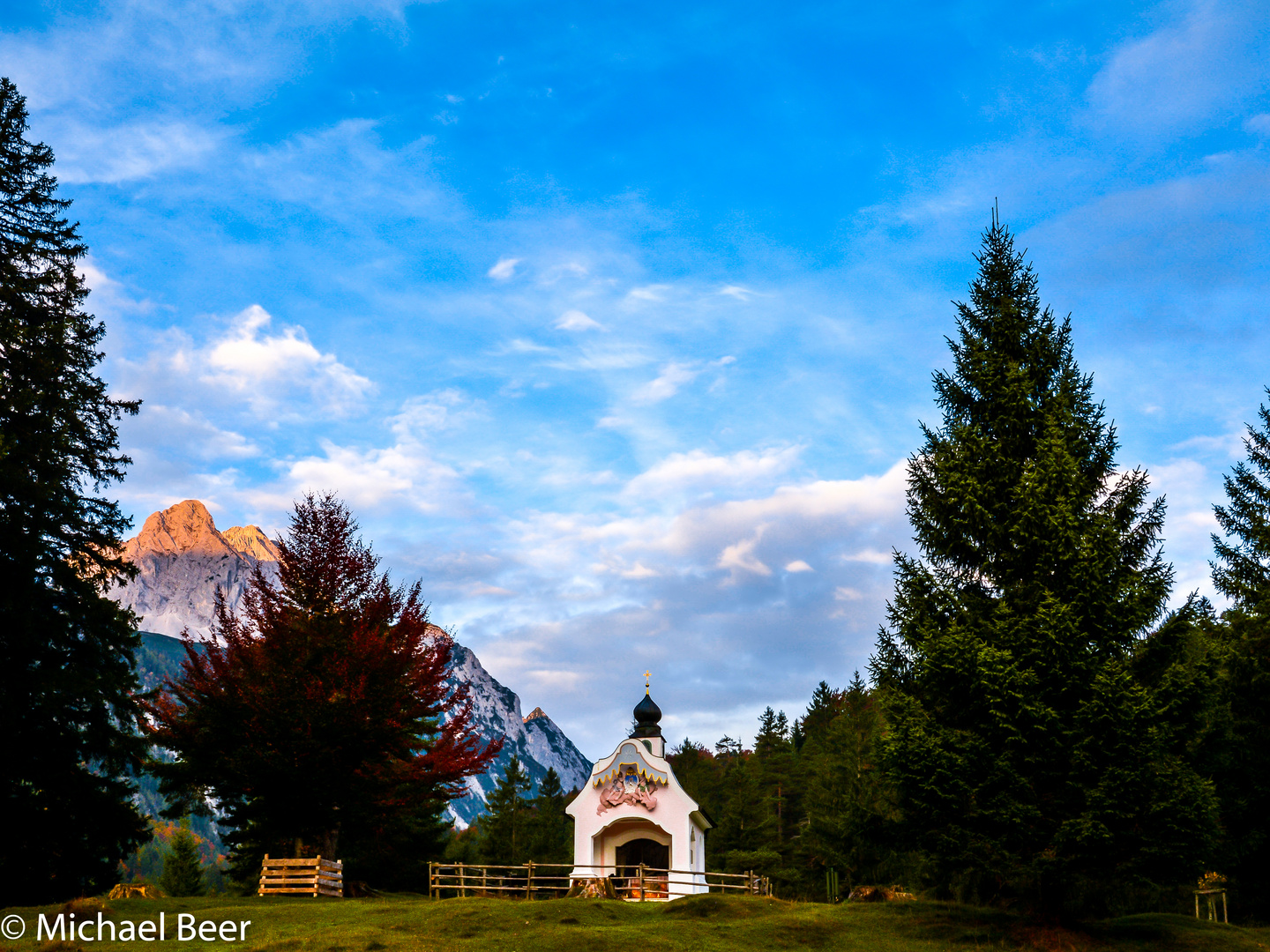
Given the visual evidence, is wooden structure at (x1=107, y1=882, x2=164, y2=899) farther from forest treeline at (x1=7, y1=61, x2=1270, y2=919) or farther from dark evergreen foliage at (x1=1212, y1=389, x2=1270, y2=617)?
dark evergreen foliage at (x1=1212, y1=389, x2=1270, y2=617)

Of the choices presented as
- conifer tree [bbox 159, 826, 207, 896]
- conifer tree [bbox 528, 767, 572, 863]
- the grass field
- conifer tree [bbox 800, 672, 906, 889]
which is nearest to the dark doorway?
conifer tree [bbox 800, 672, 906, 889]

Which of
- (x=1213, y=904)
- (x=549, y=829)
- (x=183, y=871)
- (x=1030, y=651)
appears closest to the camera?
(x=1030, y=651)

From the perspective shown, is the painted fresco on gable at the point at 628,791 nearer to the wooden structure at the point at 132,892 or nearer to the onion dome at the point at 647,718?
the onion dome at the point at 647,718

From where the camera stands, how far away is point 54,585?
1053 inches

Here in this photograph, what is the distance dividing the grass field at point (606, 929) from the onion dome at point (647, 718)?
19516mm

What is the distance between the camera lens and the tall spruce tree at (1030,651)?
62.2 ft

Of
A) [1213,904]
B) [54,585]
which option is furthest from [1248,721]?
[54,585]

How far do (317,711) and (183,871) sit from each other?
47208mm

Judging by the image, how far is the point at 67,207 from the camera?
29344 millimetres

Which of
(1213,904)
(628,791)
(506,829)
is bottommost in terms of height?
(506,829)

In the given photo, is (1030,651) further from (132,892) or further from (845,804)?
(132,892)

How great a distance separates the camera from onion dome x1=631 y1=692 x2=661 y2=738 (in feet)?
145

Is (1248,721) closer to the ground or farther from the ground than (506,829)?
farther from the ground

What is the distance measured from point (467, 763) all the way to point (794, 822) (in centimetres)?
5106
